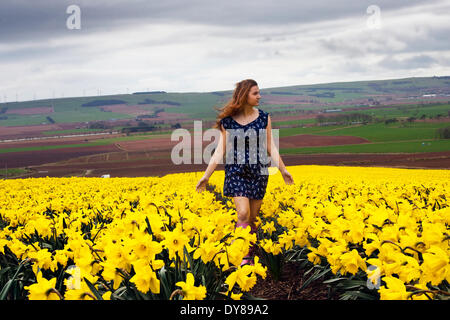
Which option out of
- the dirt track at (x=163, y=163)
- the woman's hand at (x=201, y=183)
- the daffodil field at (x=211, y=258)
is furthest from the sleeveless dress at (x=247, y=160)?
the dirt track at (x=163, y=163)

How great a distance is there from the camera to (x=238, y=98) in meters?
5.79

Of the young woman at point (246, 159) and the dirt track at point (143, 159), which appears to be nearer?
the young woman at point (246, 159)

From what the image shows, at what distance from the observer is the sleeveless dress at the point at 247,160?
223 inches

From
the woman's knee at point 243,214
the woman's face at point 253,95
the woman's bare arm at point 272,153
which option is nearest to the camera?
the woman's knee at point 243,214

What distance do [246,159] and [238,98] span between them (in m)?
0.82

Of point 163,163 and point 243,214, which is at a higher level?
point 243,214

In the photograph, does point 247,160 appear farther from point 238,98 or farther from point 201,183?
point 238,98

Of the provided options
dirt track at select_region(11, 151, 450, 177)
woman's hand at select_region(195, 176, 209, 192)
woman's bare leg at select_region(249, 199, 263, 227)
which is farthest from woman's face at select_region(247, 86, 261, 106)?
dirt track at select_region(11, 151, 450, 177)

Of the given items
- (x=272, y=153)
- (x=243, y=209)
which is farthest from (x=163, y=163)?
(x=243, y=209)

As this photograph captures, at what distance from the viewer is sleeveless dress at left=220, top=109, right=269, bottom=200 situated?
566 centimetres

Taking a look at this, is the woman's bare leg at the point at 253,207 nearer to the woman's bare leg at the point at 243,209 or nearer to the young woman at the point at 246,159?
the young woman at the point at 246,159

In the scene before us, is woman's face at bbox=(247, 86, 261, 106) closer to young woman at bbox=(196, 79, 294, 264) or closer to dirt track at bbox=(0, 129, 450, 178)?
young woman at bbox=(196, 79, 294, 264)

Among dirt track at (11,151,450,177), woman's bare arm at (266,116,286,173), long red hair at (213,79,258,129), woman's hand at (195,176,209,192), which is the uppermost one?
long red hair at (213,79,258,129)
